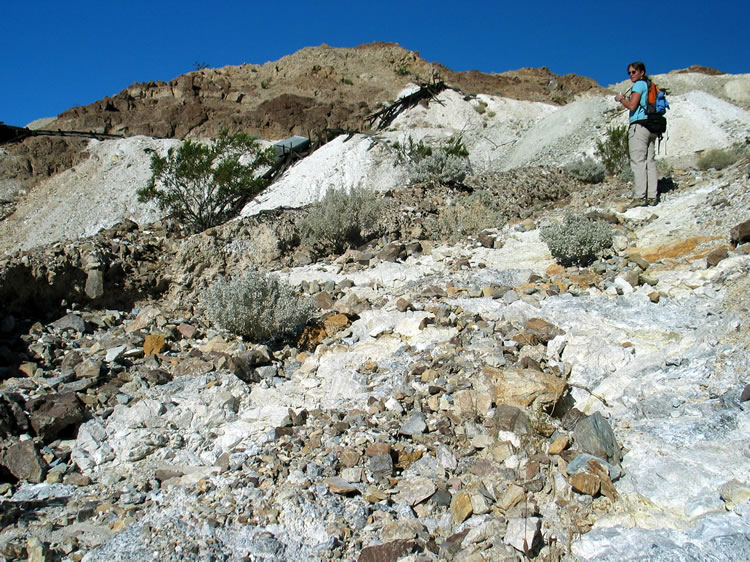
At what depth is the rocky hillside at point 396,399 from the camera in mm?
2242

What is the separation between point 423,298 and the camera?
4945 millimetres

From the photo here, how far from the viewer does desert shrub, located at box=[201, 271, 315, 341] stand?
458 cm

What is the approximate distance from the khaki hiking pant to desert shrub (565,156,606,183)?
2.97 m

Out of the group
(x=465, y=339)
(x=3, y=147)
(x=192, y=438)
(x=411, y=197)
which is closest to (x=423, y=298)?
(x=465, y=339)

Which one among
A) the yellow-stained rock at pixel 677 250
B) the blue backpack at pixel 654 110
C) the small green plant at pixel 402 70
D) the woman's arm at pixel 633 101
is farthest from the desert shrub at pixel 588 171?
the small green plant at pixel 402 70

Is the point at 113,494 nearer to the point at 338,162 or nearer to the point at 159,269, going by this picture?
the point at 159,269

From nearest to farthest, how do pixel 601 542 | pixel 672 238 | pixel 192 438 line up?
pixel 601 542, pixel 192 438, pixel 672 238

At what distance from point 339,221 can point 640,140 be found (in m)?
3.75

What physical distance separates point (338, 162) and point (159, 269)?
794 centimetres

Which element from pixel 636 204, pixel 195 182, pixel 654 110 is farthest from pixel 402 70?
pixel 654 110

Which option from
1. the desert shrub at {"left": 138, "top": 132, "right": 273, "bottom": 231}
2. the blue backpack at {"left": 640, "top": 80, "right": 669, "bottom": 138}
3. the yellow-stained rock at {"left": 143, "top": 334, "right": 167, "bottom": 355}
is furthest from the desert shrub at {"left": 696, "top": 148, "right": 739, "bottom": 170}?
the yellow-stained rock at {"left": 143, "top": 334, "right": 167, "bottom": 355}

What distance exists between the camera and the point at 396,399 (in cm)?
329

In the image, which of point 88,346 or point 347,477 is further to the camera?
point 88,346

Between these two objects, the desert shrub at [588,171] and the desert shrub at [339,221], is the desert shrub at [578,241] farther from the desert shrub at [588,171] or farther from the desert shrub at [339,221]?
the desert shrub at [588,171]
